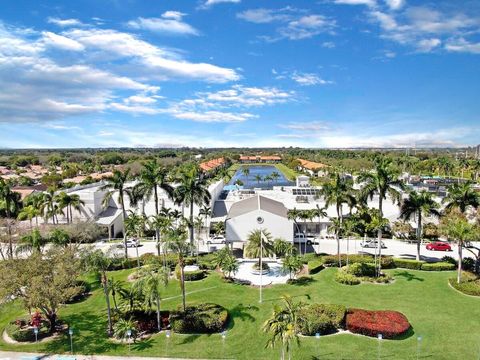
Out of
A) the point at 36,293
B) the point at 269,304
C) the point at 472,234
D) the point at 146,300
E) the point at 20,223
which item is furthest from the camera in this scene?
the point at 20,223

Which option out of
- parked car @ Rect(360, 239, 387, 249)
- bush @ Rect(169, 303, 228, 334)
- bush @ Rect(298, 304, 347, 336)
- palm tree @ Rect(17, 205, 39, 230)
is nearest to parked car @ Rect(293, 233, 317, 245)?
parked car @ Rect(360, 239, 387, 249)

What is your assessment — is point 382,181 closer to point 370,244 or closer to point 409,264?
point 409,264

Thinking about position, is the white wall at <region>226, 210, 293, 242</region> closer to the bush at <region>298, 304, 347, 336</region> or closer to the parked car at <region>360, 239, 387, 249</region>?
the parked car at <region>360, 239, 387, 249</region>

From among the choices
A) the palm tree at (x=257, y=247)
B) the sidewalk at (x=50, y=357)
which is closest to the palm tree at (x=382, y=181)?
the palm tree at (x=257, y=247)

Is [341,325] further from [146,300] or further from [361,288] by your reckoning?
[146,300]

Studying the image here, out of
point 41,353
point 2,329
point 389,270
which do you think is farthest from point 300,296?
point 2,329

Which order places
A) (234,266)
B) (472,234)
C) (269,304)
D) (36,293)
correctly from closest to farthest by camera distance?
(36,293) → (269,304) → (472,234) → (234,266)
